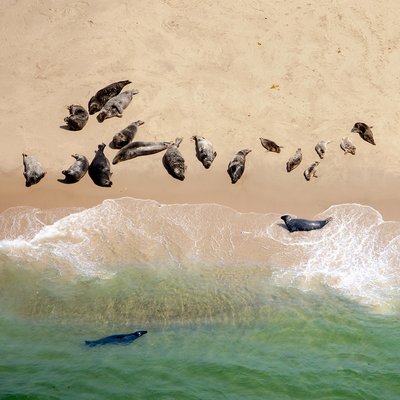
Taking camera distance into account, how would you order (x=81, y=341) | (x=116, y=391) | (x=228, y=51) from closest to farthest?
(x=116, y=391)
(x=81, y=341)
(x=228, y=51)

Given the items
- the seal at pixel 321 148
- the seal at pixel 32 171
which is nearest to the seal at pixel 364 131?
the seal at pixel 321 148

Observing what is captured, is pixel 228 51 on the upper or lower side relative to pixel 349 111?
upper

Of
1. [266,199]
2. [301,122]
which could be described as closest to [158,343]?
[266,199]

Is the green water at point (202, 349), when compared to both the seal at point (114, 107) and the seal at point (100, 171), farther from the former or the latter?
the seal at point (114, 107)

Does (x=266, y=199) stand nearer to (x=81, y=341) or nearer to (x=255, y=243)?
(x=255, y=243)

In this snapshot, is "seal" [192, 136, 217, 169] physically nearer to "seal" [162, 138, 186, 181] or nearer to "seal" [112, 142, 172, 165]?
"seal" [162, 138, 186, 181]

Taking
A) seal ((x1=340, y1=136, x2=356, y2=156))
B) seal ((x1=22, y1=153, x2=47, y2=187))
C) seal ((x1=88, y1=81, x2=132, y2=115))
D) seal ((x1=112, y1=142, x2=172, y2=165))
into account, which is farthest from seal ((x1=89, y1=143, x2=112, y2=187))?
seal ((x1=340, y1=136, x2=356, y2=156))
